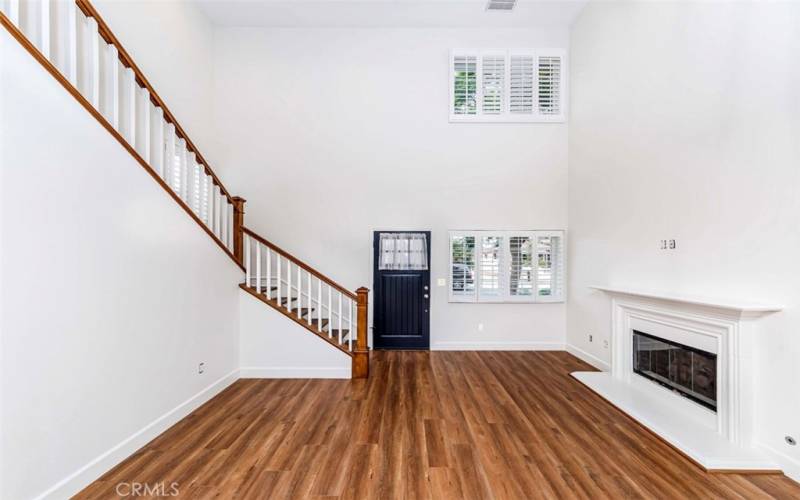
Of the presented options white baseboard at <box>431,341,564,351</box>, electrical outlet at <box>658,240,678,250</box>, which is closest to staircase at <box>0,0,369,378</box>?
white baseboard at <box>431,341,564,351</box>

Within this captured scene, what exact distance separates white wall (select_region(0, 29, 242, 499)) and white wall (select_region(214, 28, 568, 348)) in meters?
2.58

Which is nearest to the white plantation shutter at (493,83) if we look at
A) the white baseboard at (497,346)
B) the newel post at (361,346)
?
the newel post at (361,346)

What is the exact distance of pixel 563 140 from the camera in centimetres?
570

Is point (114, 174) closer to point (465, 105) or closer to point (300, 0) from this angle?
point (300, 0)

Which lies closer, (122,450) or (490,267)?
(122,450)

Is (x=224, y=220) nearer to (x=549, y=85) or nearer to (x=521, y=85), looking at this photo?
(x=521, y=85)

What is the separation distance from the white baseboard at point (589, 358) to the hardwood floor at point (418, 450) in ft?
2.62

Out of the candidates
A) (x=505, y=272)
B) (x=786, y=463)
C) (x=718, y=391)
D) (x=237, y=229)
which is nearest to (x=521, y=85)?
(x=505, y=272)

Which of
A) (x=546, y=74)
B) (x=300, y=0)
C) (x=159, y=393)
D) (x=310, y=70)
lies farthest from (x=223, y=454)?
(x=546, y=74)

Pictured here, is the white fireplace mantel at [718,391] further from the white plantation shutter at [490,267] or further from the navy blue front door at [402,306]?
the navy blue front door at [402,306]

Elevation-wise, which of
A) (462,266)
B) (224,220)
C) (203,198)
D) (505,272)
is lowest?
(505,272)

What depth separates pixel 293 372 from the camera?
14.3 ft

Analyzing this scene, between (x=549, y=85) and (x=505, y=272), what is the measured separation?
333 cm

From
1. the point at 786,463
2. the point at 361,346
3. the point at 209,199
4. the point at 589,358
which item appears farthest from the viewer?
the point at 589,358
